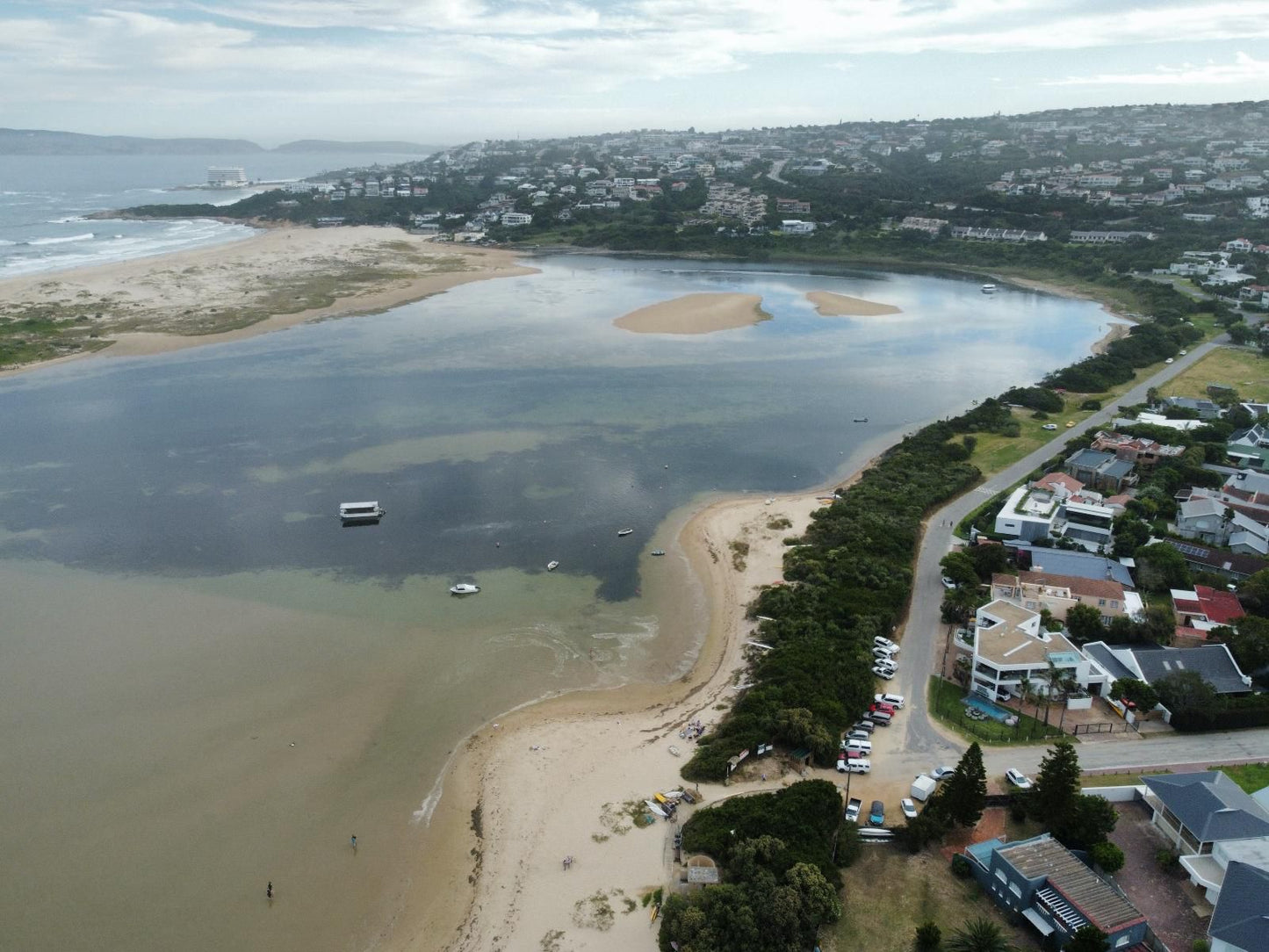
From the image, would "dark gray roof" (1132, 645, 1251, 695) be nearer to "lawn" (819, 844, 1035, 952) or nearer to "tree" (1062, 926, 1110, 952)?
"lawn" (819, 844, 1035, 952)

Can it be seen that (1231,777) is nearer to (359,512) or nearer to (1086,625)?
(1086,625)

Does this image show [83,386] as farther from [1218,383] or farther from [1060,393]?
[1218,383]

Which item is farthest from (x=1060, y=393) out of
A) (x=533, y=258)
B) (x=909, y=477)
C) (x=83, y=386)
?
(x=533, y=258)

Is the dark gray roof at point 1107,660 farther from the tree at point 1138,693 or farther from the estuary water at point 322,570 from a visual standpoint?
the estuary water at point 322,570

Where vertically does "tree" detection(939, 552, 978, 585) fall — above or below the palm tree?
above

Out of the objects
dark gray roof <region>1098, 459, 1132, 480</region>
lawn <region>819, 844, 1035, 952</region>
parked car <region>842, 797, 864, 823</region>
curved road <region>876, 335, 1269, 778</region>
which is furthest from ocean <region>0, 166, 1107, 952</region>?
dark gray roof <region>1098, 459, 1132, 480</region>

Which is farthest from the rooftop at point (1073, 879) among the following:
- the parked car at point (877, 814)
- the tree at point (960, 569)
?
the tree at point (960, 569)
